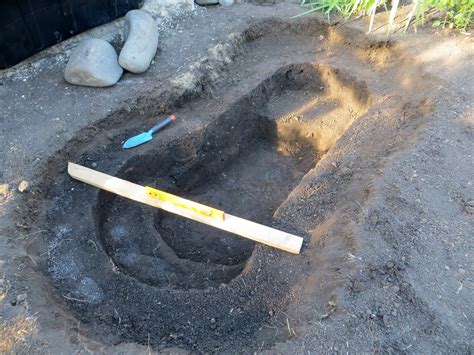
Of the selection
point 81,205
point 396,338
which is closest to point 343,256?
point 396,338

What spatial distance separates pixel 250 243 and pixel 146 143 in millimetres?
1176

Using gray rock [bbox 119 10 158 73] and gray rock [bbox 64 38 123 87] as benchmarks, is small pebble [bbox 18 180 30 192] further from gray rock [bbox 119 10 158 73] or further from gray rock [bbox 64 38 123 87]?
gray rock [bbox 119 10 158 73]

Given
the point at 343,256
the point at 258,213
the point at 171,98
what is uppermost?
the point at 171,98

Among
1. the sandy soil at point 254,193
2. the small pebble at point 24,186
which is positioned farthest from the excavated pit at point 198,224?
the small pebble at point 24,186

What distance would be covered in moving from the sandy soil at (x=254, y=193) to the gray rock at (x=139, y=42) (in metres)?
0.12

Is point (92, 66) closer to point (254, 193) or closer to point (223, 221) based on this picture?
point (254, 193)

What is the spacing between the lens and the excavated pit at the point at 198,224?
2490 millimetres

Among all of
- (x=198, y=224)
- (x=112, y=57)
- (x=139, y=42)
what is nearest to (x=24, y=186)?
(x=198, y=224)

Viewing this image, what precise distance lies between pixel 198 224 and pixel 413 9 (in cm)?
281

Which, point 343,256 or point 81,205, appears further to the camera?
point 81,205

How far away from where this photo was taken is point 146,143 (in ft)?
11.4

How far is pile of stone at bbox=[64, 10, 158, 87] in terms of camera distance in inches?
139

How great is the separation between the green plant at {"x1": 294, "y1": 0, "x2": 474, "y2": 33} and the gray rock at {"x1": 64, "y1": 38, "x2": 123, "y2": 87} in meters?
2.08

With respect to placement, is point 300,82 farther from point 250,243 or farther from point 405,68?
point 250,243
